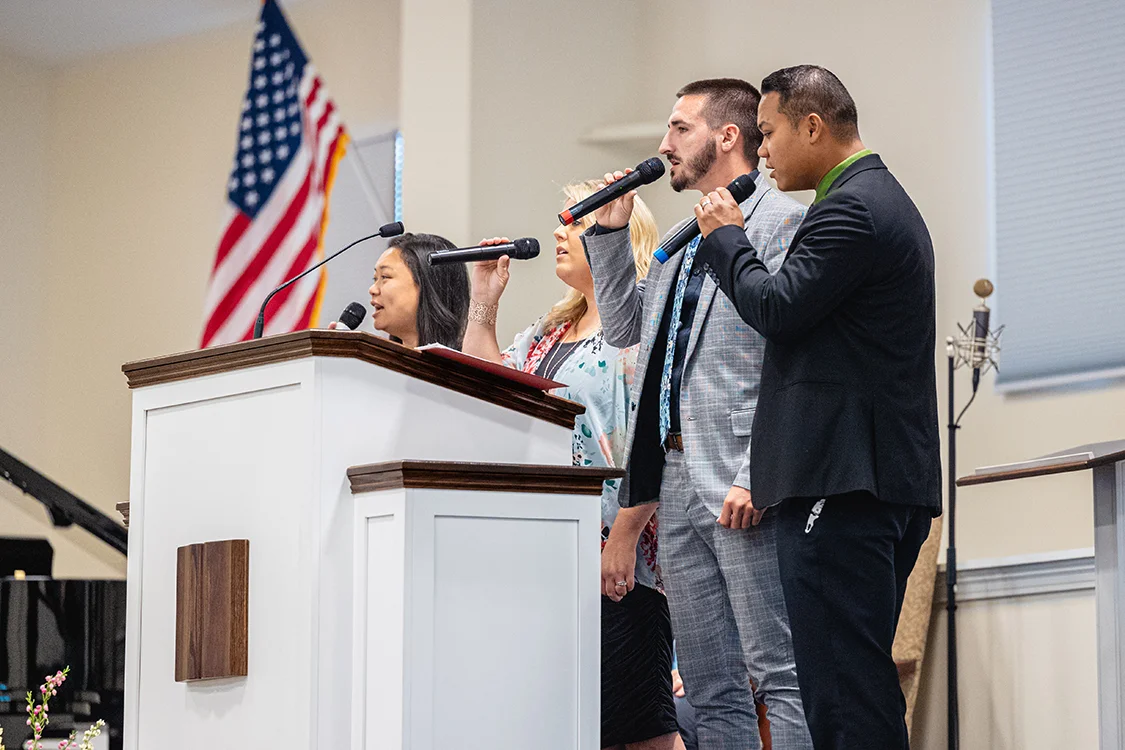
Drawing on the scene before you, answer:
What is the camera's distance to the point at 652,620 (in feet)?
10.5

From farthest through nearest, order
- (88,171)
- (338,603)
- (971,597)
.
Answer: (88,171) → (971,597) → (338,603)

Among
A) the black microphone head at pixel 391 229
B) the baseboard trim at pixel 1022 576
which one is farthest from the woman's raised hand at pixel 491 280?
the baseboard trim at pixel 1022 576

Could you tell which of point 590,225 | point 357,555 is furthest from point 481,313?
point 357,555

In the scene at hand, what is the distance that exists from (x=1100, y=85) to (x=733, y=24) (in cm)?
166

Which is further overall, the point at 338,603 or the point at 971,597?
the point at 971,597

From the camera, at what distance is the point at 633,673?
3158 mm

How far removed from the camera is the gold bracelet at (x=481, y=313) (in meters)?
3.44

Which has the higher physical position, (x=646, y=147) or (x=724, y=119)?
(x=646, y=147)

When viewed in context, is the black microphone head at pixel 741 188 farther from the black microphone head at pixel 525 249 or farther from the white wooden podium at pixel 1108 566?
the white wooden podium at pixel 1108 566

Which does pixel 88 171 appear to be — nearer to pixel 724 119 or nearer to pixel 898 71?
pixel 898 71

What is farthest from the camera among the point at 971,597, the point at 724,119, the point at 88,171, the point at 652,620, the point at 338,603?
the point at 88,171

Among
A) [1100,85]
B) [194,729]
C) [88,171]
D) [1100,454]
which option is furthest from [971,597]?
[88,171]

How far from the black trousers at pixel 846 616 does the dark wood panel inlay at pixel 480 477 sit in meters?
0.34

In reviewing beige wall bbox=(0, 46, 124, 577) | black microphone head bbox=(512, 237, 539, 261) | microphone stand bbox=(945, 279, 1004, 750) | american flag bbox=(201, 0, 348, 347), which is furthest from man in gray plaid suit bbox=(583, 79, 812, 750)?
beige wall bbox=(0, 46, 124, 577)
